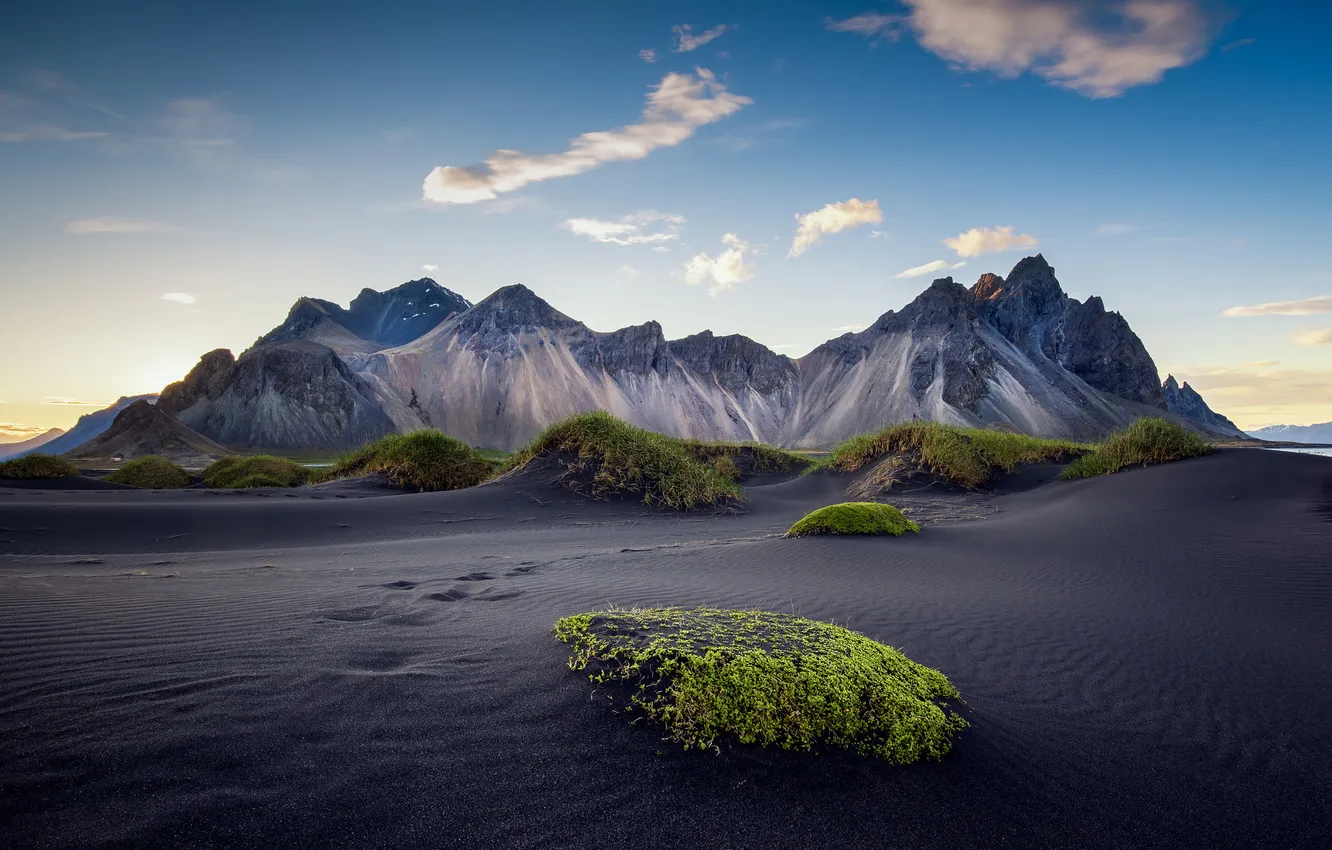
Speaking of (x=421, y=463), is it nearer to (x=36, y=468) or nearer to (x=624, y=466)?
(x=624, y=466)

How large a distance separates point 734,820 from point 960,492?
14.5 m

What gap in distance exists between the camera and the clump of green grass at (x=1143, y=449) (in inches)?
525

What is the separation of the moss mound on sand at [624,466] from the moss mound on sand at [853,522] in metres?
4.63

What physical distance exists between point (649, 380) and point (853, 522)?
76.4 metres

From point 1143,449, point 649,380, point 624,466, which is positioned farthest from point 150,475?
point 649,380

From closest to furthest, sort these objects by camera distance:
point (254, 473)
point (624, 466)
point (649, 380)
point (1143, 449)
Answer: point (1143, 449) → point (624, 466) → point (254, 473) → point (649, 380)

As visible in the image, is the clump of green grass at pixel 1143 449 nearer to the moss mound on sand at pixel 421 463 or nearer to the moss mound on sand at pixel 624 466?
the moss mound on sand at pixel 624 466

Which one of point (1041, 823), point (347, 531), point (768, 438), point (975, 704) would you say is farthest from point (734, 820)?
point (768, 438)

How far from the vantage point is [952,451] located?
15.7m

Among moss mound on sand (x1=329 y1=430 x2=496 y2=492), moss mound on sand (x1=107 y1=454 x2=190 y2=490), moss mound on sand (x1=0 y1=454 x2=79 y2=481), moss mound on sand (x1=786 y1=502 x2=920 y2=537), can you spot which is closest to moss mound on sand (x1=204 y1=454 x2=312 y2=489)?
moss mound on sand (x1=107 y1=454 x2=190 y2=490)

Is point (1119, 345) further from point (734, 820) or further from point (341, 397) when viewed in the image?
point (734, 820)

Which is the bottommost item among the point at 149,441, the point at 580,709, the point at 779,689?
the point at 580,709

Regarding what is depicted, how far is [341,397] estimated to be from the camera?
6644 cm

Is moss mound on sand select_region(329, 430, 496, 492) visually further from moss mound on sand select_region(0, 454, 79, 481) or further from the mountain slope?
the mountain slope
